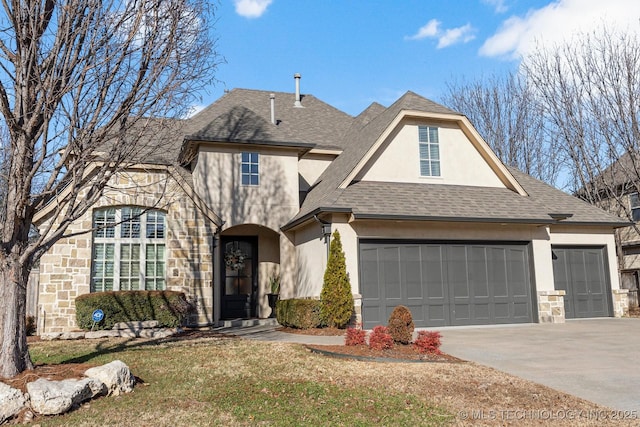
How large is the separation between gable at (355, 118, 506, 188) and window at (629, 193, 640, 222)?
1083 cm

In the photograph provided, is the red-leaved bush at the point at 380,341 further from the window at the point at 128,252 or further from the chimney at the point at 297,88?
the chimney at the point at 297,88

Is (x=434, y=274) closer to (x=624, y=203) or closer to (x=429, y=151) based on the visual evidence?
(x=429, y=151)

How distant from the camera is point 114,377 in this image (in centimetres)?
675

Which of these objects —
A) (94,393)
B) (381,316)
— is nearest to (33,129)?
(94,393)

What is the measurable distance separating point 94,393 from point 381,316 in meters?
8.89

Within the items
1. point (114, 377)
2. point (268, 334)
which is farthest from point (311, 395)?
point (268, 334)

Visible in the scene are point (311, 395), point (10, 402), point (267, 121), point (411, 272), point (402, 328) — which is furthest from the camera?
point (267, 121)

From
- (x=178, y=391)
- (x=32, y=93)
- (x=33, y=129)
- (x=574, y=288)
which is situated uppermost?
(x=32, y=93)

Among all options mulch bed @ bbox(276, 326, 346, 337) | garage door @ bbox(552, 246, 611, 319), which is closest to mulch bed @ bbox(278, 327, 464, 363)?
mulch bed @ bbox(276, 326, 346, 337)

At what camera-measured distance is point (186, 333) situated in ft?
44.1

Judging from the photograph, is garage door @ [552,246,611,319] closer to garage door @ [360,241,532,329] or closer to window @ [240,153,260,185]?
garage door @ [360,241,532,329]

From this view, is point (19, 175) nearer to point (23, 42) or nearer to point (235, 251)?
point (23, 42)

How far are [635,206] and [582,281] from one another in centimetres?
943

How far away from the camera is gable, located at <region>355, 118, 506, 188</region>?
52.5ft
